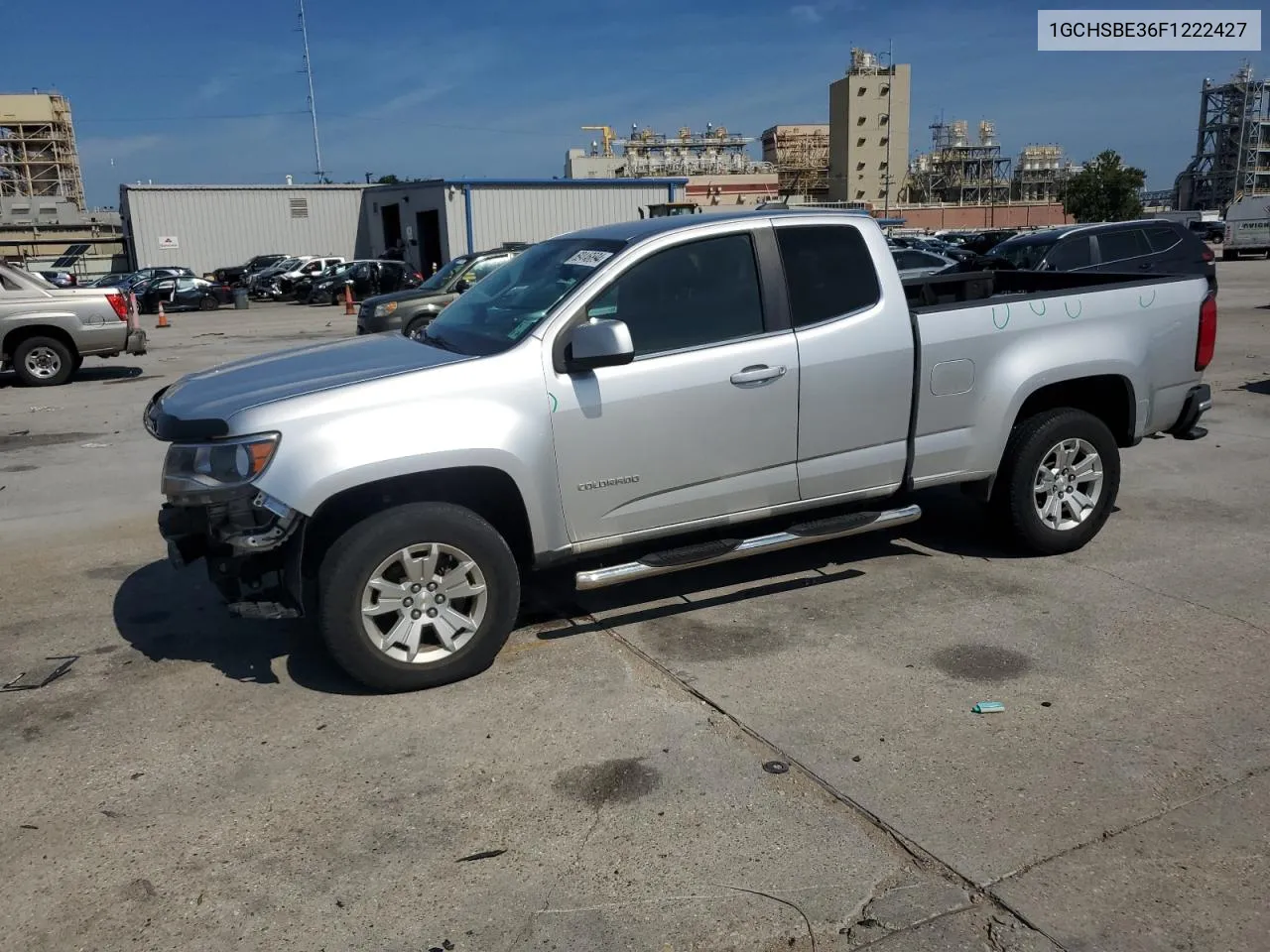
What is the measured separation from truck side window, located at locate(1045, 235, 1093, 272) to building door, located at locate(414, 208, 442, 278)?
95.1ft

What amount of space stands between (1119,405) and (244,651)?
4.96 metres

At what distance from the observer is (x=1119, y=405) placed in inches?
237

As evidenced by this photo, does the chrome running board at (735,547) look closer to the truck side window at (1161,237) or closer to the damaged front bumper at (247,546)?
the damaged front bumper at (247,546)

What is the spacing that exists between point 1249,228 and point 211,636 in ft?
167

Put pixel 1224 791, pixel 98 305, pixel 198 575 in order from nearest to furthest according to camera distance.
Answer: pixel 1224 791 < pixel 198 575 < pixel 98 305

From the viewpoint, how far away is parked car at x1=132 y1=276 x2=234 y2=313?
114 ft

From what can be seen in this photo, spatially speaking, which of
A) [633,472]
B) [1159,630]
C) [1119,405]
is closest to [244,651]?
[633,472]

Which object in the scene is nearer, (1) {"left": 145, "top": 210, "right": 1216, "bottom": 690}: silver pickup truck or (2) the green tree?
(1) {"left": 145, "top": 210, "right": 1216, "bottom": 690}: silver pickup truck

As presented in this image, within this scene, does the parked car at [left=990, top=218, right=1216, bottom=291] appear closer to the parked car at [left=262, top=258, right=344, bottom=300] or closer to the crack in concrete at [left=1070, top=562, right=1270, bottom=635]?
the crack in concrete at [left=1070, top=562, right=1270, bottom=635]

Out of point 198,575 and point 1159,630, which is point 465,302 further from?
point 1159,630

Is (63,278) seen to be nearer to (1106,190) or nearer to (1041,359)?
(1041,359)

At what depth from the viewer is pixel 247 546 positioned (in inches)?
159

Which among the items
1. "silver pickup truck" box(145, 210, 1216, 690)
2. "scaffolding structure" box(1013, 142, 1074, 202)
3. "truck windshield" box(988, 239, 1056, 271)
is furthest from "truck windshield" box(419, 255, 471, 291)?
"scaffolding structure" box(1013, 142, 1074, 202)

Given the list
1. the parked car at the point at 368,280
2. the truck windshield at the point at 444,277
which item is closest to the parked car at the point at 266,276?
the parked car at the point at 368,280
